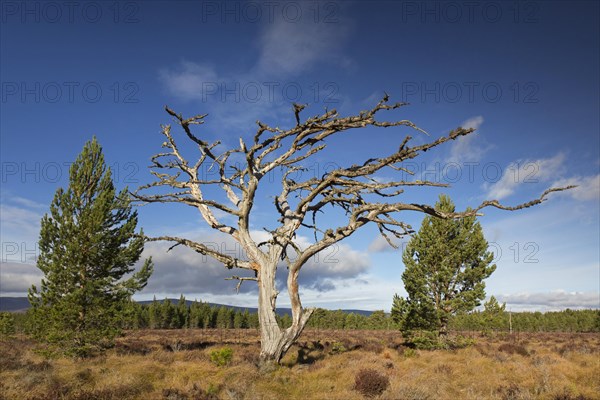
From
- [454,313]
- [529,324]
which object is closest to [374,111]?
[454,313]

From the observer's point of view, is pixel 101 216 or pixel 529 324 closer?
pixel 101 216

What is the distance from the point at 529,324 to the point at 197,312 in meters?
72.3

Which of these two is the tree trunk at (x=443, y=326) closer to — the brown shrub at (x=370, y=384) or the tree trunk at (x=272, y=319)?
the brown shrub at (x=370, y=384)

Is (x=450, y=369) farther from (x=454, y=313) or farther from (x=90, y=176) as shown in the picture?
(x=90, y=176)

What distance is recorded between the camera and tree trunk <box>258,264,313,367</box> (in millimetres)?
9961

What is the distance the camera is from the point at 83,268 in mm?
15719

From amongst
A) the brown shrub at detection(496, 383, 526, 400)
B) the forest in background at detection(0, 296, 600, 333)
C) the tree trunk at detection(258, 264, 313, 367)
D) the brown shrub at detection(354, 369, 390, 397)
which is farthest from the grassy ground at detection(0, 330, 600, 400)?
the forest in background at detection(0, 296, 600, 333)

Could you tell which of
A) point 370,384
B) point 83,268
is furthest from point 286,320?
point 370,384

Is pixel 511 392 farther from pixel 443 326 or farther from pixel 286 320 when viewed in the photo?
pixel 286 320

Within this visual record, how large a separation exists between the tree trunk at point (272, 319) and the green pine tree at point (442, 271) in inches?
489

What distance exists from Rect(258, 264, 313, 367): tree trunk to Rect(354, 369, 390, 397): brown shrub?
2012 mm

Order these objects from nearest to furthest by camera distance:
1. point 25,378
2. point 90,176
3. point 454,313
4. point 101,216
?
point 25,378 → point 101,216 → point 90,176 → point 454,313

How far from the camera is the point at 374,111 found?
937 centimetres

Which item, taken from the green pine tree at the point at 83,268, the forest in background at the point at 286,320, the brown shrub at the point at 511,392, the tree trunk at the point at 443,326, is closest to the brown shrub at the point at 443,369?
the brown shrub at the point at 511,392
